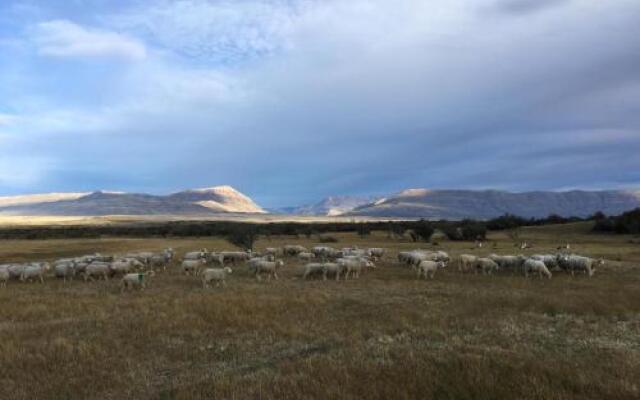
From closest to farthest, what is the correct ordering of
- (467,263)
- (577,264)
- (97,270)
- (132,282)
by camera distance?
(132,282), (577,264), (97,270), (467,263)

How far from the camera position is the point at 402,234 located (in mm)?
70125

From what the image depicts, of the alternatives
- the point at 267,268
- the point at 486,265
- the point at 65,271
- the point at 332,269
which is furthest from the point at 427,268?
the point at 65,271

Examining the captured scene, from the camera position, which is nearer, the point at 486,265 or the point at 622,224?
the point at 486,265

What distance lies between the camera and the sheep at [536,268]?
Result: 27219 mm

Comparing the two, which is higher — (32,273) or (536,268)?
(32,273)

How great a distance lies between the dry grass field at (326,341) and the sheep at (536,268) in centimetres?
285

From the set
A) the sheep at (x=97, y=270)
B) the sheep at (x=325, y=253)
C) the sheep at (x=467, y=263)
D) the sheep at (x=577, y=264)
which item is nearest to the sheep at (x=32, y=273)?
the sheep at (x=97, y=270)

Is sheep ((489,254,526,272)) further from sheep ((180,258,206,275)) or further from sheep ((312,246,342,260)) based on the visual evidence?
sheep ((180,258,206,275))

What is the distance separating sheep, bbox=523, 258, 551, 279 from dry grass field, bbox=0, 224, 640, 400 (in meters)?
2.85

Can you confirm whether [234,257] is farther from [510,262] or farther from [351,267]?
[510,262]

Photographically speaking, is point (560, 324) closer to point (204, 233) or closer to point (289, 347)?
point (289, 347)

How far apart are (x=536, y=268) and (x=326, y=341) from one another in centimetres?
1764

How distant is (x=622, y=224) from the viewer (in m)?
69.3

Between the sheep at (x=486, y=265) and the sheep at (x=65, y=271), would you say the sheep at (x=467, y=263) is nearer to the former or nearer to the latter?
the sheep at (x=486, y=265)
